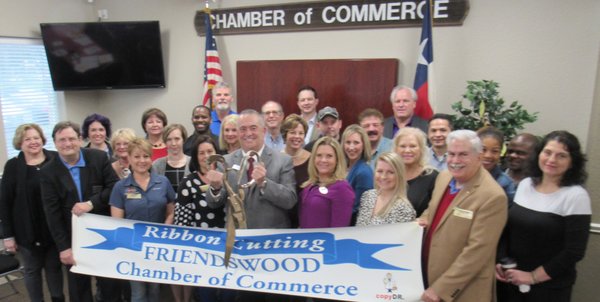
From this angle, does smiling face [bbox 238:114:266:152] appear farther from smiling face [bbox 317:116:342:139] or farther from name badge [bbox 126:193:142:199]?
smiling face [bbox 317:116:342:139]

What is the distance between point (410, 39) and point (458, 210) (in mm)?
2837

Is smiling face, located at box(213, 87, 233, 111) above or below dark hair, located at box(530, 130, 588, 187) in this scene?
above

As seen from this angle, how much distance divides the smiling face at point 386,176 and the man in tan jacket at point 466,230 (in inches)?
11.1

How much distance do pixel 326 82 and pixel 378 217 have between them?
279cm

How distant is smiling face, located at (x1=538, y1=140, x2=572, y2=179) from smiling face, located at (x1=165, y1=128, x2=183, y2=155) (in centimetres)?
245

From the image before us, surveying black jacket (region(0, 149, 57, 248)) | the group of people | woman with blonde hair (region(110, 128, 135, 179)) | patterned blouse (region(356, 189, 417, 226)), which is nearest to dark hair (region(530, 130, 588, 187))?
the group of people

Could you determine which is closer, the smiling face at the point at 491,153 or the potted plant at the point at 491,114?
the smiling face at the point at 491,153

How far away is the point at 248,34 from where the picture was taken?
5180mm

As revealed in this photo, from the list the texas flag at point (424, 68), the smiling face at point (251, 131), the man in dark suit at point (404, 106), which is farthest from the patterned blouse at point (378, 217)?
the texas flag at point (424, 68)

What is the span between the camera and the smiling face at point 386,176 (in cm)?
219

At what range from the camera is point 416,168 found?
249 centimetres

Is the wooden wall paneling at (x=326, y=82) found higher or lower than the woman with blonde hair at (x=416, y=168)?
higher

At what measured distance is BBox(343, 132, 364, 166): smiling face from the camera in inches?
106

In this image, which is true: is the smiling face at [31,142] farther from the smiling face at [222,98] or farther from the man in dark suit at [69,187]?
the smiling face at [222,98]
